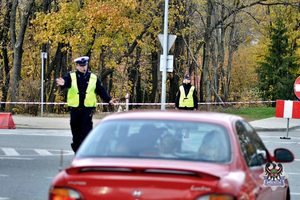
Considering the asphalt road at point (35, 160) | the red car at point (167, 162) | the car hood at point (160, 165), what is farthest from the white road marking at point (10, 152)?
the car hood at point (160, 165)

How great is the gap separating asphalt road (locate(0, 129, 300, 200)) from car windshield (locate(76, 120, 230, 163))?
13.4 feet

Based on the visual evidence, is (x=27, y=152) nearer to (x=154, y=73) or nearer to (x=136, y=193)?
(x=136, y=193)

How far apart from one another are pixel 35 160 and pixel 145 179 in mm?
9784

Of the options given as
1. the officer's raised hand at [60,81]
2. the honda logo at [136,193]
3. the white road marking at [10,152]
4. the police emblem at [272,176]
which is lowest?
the white road marking at [10,152]

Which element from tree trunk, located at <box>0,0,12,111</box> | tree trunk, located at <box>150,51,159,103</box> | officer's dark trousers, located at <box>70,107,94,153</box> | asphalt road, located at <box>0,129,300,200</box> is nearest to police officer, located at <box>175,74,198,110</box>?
asphalt road, located at <box>0,129,300,200</box>

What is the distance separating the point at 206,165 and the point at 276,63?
51420 mm

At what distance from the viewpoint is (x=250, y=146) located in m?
7.19

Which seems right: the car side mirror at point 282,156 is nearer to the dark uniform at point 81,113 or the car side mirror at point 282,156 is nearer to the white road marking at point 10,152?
the dark uniform at point 81,113

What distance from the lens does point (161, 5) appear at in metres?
42.0

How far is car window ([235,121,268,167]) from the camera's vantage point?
6820mm

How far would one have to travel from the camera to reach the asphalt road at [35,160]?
11.4m

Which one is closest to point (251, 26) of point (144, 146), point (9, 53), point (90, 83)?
point (9, 53)

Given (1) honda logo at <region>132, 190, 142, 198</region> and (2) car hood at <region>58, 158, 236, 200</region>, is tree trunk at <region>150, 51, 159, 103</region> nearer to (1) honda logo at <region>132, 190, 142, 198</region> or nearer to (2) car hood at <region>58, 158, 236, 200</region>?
(2) car hood at <region>58, 158, 236, 200</region>

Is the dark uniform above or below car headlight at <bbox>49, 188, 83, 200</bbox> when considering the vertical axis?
above
